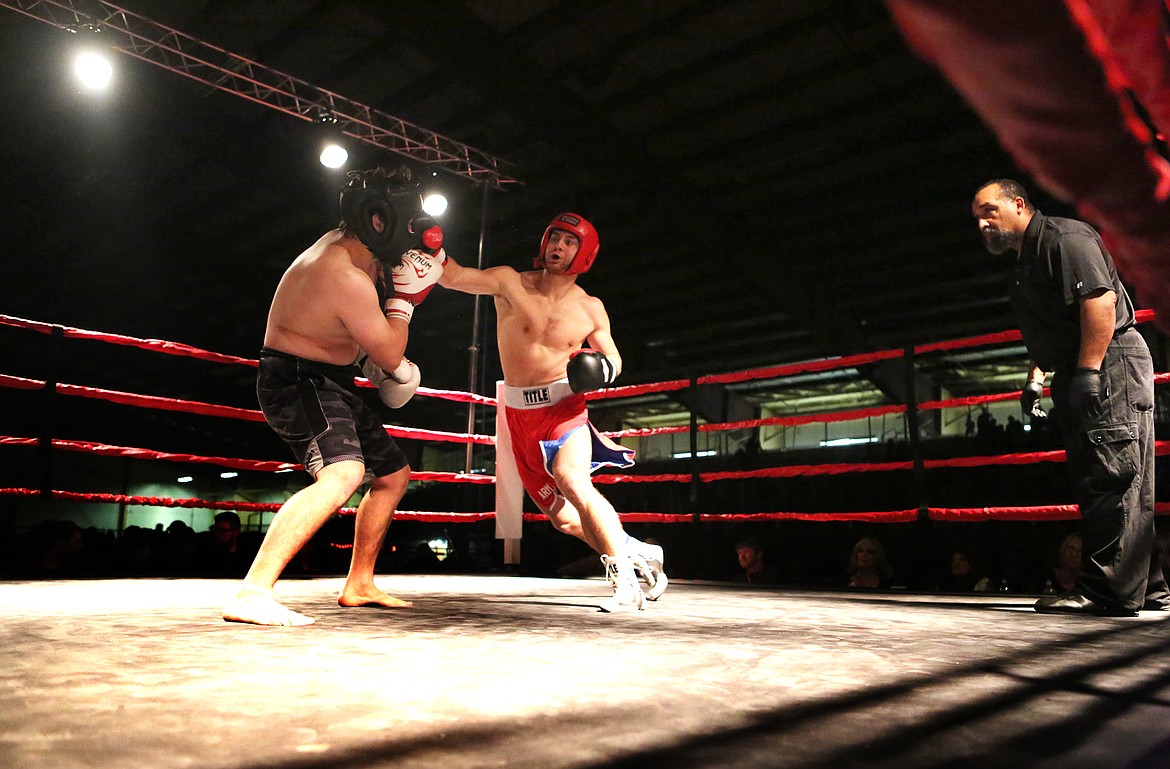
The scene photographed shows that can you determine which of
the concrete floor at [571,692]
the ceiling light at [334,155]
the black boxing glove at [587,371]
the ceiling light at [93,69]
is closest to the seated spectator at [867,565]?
the concrete floor at [571,692]

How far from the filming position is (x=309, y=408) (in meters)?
2.07

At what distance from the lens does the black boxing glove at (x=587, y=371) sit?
244 centimetres

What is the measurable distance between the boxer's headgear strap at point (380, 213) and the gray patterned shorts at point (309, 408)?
339mm

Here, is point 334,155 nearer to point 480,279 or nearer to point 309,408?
point 480,279

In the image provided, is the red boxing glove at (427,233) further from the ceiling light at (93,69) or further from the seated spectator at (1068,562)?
the ceiling light at (93,69)

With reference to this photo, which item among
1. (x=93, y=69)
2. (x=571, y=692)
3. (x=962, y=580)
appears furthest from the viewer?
(x=93, y=69)

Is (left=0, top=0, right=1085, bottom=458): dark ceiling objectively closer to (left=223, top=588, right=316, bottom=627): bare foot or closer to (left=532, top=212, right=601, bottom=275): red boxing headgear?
(left=532, top=212, right=601, bottom=275): red boxing headgear

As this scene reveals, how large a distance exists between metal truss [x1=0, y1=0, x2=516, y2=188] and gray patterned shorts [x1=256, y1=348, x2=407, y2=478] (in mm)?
4843

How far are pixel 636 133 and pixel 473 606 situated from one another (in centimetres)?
626

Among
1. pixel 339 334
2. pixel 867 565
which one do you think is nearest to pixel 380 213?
pixel 339 334

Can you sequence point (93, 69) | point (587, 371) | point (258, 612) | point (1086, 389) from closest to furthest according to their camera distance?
point (258, 612) → point (1086, 389) → point (587, 371) → point (93, 69)

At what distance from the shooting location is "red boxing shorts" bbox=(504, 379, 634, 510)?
2574 mm

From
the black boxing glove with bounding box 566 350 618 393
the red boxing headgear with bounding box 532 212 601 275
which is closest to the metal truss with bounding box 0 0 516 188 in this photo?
the red boxing headgear with bounding box 532 212 601 275

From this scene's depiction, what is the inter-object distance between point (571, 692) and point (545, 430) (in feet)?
5.12
